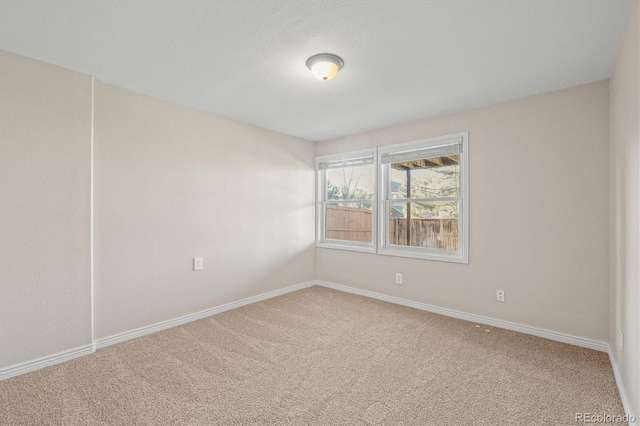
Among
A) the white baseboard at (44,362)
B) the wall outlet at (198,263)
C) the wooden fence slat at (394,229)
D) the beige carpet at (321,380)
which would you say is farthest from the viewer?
the wooden fence slat at (394,229)

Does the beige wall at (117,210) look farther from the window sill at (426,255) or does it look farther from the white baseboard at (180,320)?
the window sill at (426,255)

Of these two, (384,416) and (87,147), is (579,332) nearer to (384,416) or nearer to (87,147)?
(384,416)

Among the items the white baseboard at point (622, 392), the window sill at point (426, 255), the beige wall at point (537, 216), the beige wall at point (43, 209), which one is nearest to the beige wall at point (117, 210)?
the beige wall at point (43, 209)

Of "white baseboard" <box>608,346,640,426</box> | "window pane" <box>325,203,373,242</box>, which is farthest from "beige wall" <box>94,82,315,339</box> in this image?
"white baseboard" <box>608,346,640,426</box>

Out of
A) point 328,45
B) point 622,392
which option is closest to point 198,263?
point 328,45

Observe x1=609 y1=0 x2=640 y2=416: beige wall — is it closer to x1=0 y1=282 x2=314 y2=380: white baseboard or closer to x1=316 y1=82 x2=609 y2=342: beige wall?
x1=316 y1=82 x2=609 y2=342: beige wall

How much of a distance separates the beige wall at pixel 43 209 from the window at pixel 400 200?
2987 millimetres

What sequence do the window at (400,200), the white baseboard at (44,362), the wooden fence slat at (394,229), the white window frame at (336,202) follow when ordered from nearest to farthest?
the white baseboard at (44,362)
the window at (400,200)
the wooden fence slat at (394,229)
the white window frame at (336,202)

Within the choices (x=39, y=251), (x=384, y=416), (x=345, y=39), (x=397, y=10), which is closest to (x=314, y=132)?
(x=345, y=39)

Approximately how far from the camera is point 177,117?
3115mm

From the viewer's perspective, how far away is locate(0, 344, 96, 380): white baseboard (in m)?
2.11

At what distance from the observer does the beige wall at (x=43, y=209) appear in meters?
2.13

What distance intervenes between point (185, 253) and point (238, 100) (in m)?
1.68

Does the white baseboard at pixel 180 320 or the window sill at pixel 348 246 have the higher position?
the window sill at pixel 348 246
